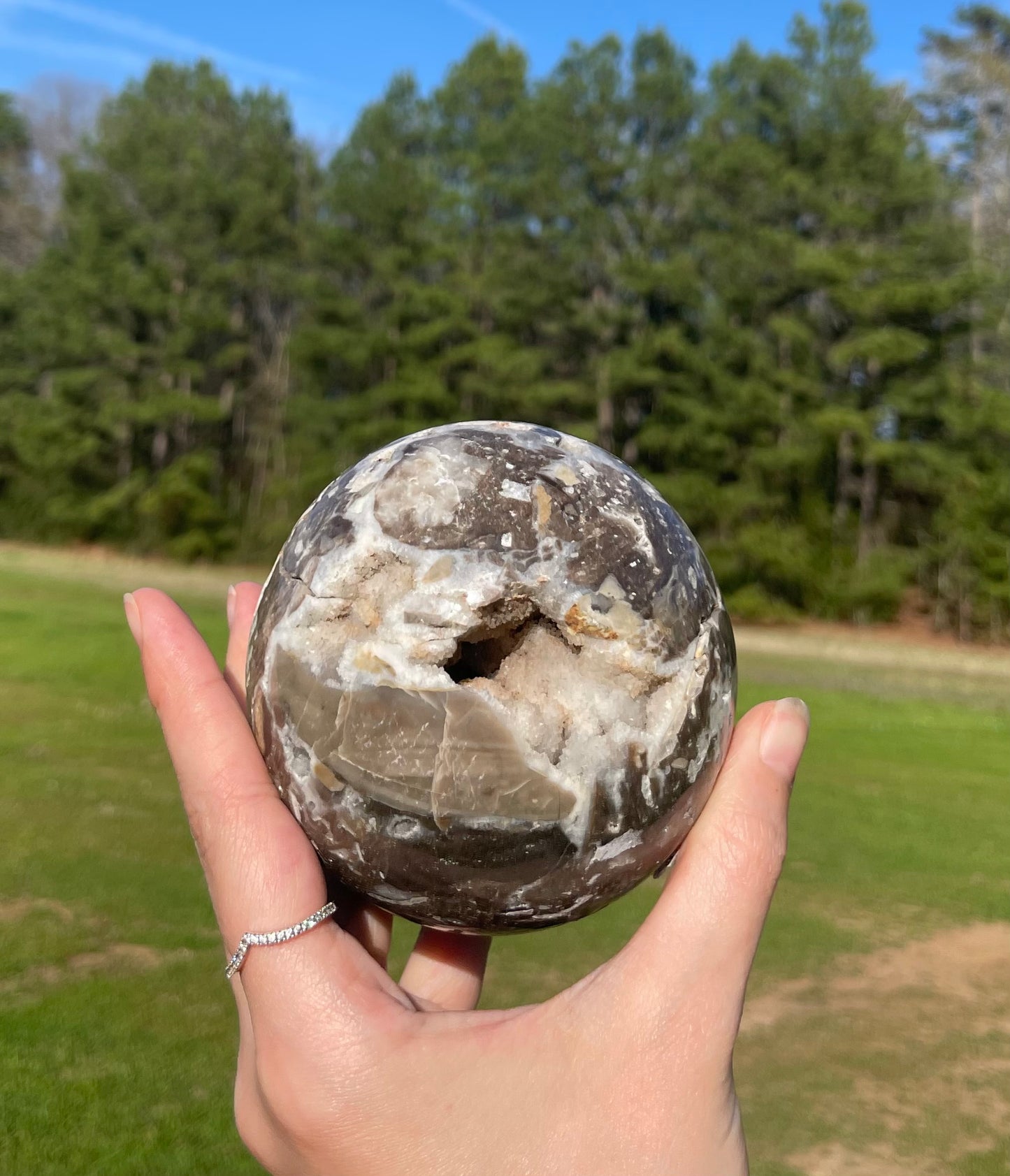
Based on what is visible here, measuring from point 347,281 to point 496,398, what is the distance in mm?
7423

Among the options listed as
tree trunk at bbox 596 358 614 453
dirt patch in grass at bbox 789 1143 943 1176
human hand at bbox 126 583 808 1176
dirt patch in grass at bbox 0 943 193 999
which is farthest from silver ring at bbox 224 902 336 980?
tree trunk at bbox 596 358 614 453

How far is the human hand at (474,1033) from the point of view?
1849mm

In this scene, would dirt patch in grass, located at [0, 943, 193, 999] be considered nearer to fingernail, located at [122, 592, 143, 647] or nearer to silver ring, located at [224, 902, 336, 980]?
fingernail, located at [122, 592, 143, 647]

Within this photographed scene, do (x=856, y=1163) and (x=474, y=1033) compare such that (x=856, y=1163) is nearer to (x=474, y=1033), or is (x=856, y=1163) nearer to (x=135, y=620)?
(x=474, y=1033)

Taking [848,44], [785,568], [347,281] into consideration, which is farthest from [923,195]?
[347,281]

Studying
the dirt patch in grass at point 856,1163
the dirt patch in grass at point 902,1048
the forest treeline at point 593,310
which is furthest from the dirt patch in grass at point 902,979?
the forest treeline at point 593,310

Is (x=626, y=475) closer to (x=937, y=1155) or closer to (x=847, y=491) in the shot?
(x=937, y=1155)

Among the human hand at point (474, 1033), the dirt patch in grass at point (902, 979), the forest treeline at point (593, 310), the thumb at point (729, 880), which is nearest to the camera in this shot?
the human hand at point (474, 1033)

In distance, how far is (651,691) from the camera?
210 centimetres

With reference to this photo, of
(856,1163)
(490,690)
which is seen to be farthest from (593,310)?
(490,690)

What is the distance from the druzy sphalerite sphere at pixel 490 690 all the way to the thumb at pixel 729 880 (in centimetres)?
8

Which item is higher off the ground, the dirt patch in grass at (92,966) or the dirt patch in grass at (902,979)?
the dirt patch in grass at (902,979)

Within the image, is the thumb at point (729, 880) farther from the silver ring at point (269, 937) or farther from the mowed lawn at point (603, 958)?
the silver ring at point (269, 937)

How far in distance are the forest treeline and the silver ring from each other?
22.5 m
